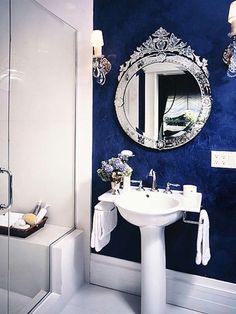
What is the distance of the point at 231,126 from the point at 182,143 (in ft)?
1.19

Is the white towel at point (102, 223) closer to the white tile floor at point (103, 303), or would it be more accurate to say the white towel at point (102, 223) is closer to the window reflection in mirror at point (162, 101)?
the white tile floor at point (103, 303)

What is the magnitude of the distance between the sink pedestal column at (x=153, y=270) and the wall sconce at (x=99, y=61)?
4.19 ft

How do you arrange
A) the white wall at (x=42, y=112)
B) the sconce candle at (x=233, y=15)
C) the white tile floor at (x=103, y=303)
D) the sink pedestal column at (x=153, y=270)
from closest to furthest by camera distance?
the sconce candle at (x=233, y=15), the sink pedestal column at (x=153, y=270), the white tile floor at (x=103, y=303), the white wall at (x=42, y=112)

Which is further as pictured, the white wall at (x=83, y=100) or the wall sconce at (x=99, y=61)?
the white wall at (x=83, y=100)

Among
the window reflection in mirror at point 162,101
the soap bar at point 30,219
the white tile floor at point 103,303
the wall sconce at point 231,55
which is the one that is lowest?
the white tile floor at point 103,303

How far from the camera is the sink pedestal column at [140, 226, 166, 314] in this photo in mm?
1743

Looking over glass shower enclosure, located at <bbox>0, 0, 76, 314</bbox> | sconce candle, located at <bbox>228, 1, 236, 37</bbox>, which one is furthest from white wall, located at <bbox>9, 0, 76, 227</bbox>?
sconce candle, located at <bbox>228, 1, 236, 37</bbox>

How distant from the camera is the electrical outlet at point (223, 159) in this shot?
6.03 feet

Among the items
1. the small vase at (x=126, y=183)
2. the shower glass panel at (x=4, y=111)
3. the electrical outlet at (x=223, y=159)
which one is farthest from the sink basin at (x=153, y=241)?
the shower glass panel at (x=4, y=111)

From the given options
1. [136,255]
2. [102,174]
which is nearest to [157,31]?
[102,174]

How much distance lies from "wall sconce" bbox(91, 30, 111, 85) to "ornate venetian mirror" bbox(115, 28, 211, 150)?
0.15 metres

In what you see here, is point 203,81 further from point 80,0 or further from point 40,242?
point 40,242

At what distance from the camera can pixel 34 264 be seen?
1.99m

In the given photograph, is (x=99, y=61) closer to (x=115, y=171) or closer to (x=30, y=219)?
(x=115, y=171)
